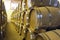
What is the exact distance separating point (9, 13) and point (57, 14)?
10.9 ft

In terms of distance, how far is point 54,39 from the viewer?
1.14 m

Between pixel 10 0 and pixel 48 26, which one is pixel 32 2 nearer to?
pixel 48 26

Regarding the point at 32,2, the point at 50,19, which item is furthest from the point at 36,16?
the point at 32,2

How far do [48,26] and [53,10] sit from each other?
22 cm

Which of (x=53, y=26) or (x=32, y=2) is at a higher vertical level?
(x=32, y=2)

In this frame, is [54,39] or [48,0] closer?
[54,39]

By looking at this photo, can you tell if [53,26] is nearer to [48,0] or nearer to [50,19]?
[50,19]

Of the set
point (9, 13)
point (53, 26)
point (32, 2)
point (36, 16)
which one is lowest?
point (9, 13)

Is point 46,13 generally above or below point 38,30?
above

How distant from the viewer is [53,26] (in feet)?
5.40

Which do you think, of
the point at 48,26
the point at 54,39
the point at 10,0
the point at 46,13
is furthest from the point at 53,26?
the point at 10,0

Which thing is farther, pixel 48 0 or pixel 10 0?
pixel 10 0

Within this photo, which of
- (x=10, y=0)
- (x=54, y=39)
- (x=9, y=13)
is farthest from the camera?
(x=9, y=13)

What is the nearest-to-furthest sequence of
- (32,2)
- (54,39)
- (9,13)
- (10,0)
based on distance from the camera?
(54,39), (32,2), (10,0), (9,13)
